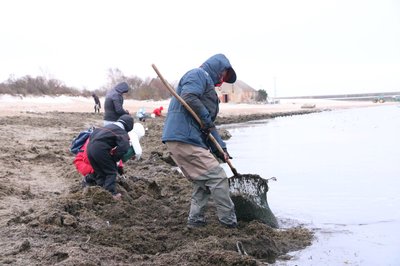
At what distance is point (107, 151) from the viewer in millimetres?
6344

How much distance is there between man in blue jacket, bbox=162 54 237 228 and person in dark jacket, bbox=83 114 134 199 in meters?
1.25

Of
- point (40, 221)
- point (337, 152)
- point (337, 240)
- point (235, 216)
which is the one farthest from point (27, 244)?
Result: point (337, 152)

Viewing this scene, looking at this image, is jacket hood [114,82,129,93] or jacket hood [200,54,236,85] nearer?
jacket hood [200,54,236,85]

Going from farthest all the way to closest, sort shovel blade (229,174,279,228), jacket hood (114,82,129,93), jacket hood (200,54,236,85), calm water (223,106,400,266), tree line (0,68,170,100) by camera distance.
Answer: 1. tree line (0,68,170,100)
2. jacket hood (114,82,129,93)
3. shovel blade (229,174,279,228)
4. jacket hood (200,54,236,85)
5. calm water (223,106,400,266)

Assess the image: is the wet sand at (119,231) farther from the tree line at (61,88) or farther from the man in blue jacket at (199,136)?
the tree line at (61,88)

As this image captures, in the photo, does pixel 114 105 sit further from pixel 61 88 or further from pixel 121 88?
pixel 61 88

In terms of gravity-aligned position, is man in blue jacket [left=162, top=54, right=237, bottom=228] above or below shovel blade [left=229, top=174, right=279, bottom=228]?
above

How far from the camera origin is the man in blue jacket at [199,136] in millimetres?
5180

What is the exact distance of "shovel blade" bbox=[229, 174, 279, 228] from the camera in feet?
18.6

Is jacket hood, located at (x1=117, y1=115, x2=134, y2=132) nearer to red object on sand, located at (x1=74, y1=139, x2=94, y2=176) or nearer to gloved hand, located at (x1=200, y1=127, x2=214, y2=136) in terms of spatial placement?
red object on sand, located at (x1=74, y1=139, x2=94, y2=176)

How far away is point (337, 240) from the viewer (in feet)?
18.1

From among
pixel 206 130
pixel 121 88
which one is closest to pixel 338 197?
pixel 206 130

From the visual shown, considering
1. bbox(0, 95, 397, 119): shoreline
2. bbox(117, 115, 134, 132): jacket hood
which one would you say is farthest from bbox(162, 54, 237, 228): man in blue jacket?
bbox(0, 95, 397, 119): shoreline

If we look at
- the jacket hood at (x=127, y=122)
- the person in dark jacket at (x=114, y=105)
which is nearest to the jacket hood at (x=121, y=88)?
the person in dark jacket at (x=114, y=105)
